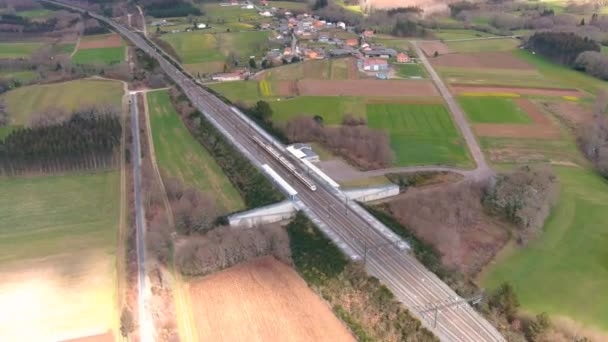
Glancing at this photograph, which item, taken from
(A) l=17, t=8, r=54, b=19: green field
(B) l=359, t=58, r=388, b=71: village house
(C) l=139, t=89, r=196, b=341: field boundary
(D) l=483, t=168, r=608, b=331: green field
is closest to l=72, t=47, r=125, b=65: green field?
(A) l=17, t=8, r=54, b=19: green field

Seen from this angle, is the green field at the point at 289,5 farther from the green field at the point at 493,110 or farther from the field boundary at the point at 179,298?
the field boundary at the point at 179,298

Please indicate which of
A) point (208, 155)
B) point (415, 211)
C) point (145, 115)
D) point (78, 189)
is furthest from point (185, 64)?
point (415, 211)

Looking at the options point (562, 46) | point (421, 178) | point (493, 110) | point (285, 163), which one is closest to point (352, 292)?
point (421, 178)

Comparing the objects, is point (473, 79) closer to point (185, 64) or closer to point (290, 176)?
point (290, 176)

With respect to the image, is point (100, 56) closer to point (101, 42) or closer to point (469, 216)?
point (101, 42)

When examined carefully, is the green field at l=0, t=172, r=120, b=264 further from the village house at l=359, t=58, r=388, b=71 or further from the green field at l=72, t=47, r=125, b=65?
the green field at l=72, t=47, r=125, b=65

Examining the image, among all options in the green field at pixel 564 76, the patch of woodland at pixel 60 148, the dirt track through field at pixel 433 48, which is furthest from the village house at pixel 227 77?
the green field at pixel 564 76
